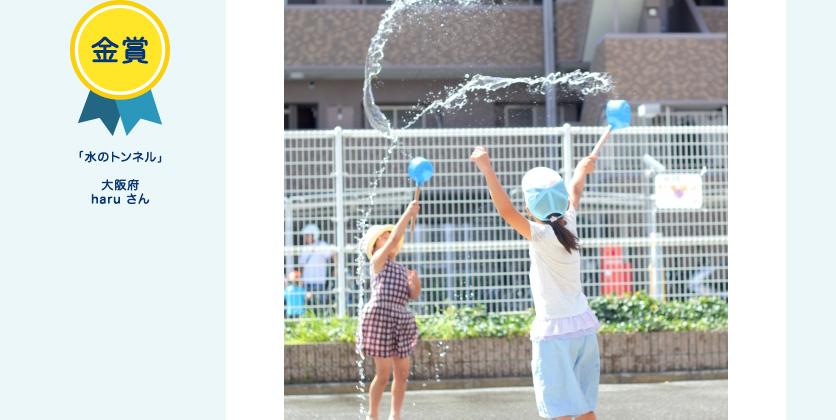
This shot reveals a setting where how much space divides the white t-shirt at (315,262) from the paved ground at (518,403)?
1157 millimetres

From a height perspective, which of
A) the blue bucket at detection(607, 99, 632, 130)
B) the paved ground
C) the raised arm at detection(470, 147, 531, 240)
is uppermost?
the blue bucket at detection(607, 99, 632, 130)

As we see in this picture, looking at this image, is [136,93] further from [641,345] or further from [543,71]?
[543,71]

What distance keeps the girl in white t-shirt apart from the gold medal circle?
65.5 inches

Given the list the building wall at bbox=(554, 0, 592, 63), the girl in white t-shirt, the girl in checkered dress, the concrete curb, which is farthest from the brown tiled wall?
the building wall at bbox=(554, 0, 592, 63)

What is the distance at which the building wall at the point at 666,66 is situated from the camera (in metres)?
14.0

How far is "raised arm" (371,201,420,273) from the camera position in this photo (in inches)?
192

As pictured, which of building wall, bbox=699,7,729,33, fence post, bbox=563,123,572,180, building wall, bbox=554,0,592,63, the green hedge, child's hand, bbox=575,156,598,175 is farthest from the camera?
building wall, bbox=699,7,729,33

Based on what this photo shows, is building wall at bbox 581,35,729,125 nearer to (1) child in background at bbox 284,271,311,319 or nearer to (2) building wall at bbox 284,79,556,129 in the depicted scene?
(2) building wall at bbox 284,79,556,129

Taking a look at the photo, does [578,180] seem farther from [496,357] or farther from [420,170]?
[496,357]

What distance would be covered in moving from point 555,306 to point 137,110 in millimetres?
2319

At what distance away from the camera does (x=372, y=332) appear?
16.2ft

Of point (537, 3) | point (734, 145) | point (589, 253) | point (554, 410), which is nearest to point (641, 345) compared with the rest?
point (589, 253)

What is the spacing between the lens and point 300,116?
53.9ft

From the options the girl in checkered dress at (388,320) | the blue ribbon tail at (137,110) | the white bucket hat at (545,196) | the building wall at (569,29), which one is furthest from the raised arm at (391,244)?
the building wall at (569,29)
